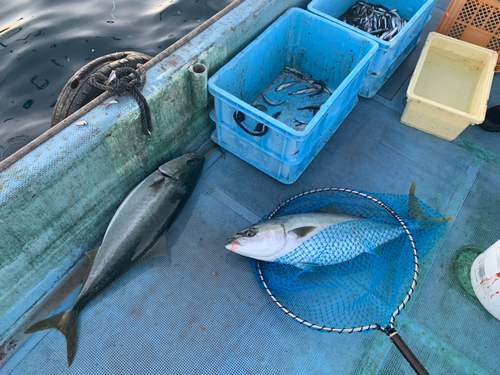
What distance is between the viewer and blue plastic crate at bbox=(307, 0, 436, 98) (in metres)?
3.11

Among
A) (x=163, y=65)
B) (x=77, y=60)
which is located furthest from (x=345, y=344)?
(x=77, y=60)

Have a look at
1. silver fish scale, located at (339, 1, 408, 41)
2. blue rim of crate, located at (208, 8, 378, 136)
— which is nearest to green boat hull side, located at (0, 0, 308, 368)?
blue rim of crate, located at (208, 8, 378, 136)

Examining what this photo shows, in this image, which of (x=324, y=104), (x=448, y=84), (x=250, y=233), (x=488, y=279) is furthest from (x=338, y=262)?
(x=448, y=84)

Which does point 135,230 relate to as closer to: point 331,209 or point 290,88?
point 331,209

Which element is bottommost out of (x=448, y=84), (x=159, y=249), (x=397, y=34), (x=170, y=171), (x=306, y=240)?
(x=159, y=249)

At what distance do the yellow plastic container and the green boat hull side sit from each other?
199cm

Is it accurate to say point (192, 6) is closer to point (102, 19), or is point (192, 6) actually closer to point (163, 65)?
point (102, 19)

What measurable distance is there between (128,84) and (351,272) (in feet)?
7.40

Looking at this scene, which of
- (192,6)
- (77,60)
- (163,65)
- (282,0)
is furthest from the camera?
(192,6)

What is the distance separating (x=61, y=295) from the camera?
8.04ft

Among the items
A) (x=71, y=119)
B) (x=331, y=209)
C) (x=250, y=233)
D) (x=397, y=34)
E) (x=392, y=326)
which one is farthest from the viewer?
(x=397, y=34)

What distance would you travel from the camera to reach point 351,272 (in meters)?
2.58

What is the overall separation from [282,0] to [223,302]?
2976 mm

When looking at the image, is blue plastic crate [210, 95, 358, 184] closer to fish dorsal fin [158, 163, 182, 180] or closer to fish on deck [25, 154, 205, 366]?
fish on deck [25, 154, 205, 366]
